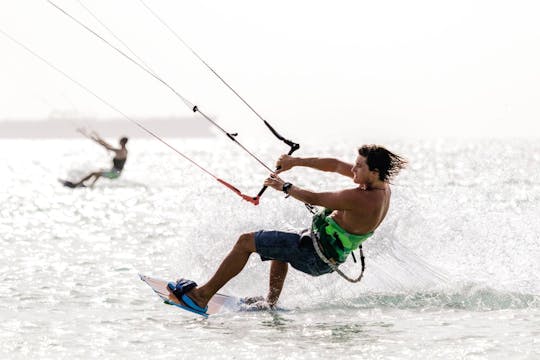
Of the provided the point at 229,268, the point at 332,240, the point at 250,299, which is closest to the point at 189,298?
the point at 229,268

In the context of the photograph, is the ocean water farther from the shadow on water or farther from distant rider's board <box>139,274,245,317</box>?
distant rider's board <box>139,274,245,317</box>

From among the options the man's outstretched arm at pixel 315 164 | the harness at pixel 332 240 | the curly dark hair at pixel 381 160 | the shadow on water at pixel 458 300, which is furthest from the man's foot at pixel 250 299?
the curly dark hair at pixel 381 160

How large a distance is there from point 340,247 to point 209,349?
5.27 feet

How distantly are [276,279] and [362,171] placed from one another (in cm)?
159

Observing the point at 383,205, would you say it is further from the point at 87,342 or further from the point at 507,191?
the point at 507,191

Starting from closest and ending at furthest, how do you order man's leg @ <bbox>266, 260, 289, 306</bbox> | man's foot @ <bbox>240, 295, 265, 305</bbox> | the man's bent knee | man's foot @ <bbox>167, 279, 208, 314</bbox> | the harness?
the harness → the man's bent knee → man's foot @ <bbox>167, 279, 208, 314</bbox> → man's leg @ <bbox>266, 260, 289, 306</bbox> → man's foot @ <bbox>240, 295, 265, 305</bbox>

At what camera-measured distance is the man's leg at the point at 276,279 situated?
28.4 ft

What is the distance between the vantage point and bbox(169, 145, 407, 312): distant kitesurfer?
7727 millimetres

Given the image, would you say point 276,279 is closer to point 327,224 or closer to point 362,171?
point 327,224

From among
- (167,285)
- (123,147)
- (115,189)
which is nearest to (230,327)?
(167,285)

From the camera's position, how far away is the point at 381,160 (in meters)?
7.74

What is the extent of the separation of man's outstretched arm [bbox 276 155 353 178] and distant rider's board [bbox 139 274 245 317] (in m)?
1.60

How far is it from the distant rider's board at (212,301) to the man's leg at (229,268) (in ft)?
0.56

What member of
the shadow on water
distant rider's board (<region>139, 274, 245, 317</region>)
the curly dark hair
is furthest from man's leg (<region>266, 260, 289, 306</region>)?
the curly dark hair
